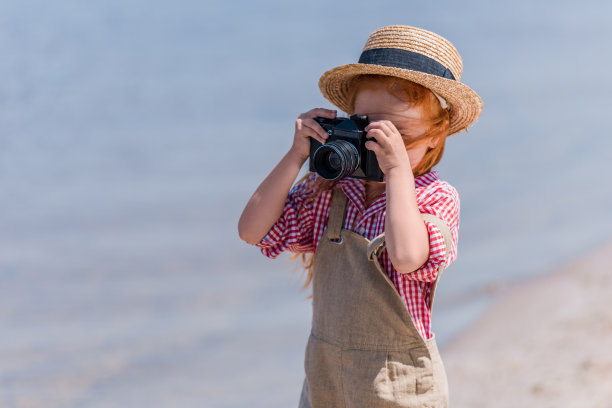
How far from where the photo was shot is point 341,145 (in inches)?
58.4

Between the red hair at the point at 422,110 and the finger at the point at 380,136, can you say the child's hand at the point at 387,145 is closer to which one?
the finger at the point at 380,136

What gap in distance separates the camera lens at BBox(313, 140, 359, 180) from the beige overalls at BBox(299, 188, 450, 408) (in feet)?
0.41

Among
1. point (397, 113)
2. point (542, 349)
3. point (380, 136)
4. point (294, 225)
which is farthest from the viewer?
point (542, 349)

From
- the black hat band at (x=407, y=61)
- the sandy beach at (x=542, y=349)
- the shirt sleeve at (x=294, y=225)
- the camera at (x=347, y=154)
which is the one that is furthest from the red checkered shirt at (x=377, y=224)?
the sandy beach at (x=542, y=349)

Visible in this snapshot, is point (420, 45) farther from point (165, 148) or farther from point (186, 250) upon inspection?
point (165, 148)

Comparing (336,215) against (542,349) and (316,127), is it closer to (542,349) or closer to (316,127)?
(316,127)

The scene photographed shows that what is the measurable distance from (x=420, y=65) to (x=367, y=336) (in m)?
0.60

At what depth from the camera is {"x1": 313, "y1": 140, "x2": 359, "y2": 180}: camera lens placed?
1.47 metres

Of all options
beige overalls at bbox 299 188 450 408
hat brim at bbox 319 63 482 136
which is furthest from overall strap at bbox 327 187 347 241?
hat brim at bbox 319 63 482 136

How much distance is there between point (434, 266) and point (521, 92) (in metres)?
9.16

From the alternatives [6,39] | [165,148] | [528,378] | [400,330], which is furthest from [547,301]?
[6,39]

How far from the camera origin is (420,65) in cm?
156

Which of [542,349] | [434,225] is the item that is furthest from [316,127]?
[542,349]

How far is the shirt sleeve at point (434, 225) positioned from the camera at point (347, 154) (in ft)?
0.44
